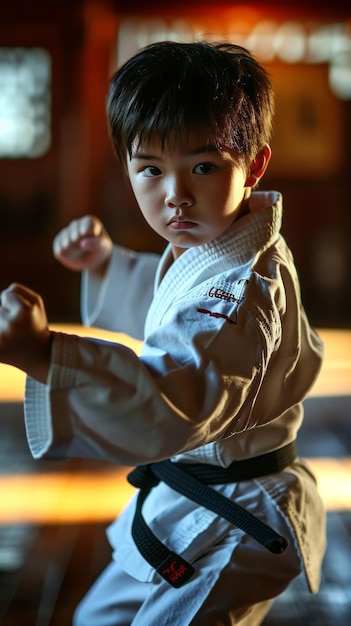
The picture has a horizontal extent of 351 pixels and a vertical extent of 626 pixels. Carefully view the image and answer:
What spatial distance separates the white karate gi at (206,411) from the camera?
795 mm

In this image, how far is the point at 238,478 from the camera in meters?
1.15

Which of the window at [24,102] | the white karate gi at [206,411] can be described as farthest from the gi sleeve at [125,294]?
the window at [24,102]

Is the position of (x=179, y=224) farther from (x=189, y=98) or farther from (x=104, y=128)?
(x=104, y=128)

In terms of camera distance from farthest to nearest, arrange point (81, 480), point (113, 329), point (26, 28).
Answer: point (26, 28), point (81, 480), point (113, 329)

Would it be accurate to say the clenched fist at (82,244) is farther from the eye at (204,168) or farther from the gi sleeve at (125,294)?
the eye at (204,168)

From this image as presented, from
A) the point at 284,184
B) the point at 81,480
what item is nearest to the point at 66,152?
the point at 284,184

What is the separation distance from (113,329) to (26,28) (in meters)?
5.35

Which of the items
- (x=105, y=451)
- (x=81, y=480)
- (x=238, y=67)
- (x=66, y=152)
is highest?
Answer: (x=238, y=67)

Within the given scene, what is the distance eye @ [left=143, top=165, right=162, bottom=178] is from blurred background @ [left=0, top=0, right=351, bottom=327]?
16.9ft

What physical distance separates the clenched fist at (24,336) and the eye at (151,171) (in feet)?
0.96

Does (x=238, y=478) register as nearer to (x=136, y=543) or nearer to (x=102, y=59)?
(x=136, y=543)

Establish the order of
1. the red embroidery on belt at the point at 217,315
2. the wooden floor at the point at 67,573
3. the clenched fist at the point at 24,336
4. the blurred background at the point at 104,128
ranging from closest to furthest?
the clenched fist at the point at 24,336 < the red embroidery on belt at the point at 217,315 < the wooden floor at the point at 67,573 < the blurred background at the point at 104,128

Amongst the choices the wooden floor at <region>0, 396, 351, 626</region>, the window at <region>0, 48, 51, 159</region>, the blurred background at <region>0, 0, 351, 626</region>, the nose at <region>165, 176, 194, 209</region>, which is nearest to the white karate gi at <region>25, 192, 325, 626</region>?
the nose at <region>165, 176, 194, 209</region>

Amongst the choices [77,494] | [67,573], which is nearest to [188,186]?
[67,573]
